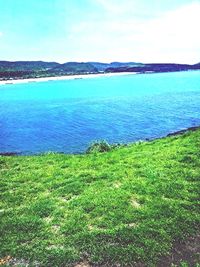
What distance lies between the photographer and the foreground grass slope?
40.6 feet

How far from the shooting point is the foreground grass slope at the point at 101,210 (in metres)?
12.4

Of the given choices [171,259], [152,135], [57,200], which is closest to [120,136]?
[152,135]

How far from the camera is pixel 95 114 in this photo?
8894cm

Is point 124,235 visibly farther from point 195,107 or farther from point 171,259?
point 195,107

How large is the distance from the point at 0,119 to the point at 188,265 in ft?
280

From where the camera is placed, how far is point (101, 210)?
14844 mm

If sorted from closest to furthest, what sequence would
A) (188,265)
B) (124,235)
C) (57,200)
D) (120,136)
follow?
(188,265)
(124,235)
(57,200)
(120,136)

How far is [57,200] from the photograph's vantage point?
1627 centimetres

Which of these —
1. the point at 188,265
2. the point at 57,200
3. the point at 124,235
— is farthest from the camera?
the point at 57,200

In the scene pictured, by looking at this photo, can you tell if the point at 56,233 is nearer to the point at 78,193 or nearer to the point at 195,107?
the point at 78,193

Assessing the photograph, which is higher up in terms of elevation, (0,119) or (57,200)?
(57,200)

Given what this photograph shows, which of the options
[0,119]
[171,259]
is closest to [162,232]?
[171,259]

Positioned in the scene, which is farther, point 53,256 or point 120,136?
point 120,136

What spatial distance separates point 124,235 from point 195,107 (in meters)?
82.0
